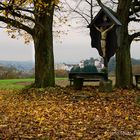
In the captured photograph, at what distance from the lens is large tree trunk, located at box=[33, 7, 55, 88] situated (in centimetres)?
2103

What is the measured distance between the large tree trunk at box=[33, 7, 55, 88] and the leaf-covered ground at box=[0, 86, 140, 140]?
2267 millimetres

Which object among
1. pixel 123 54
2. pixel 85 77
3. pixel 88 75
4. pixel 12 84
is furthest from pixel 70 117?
pixel 12 84

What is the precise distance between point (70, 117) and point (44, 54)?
9.12 m

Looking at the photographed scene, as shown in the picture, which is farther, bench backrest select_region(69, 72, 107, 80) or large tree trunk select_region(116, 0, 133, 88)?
large tree trunk select_region(116, 0, 133, 88)

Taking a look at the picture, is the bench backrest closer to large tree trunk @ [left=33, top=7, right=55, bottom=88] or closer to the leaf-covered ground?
large tree trunk @ [left=33, top=7, right=55, bottom=88]

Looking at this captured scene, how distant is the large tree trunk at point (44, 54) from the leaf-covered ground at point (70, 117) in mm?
2267

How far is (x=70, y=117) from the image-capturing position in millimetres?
12328

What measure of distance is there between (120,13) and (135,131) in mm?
15561

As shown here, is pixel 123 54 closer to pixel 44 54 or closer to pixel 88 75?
pixel 88 75

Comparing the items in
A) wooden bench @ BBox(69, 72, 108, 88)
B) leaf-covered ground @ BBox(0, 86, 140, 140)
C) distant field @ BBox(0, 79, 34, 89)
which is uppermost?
wooden bench @ BBox(69, 72, 108, 88)

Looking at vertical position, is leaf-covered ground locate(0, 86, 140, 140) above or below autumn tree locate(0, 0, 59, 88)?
below

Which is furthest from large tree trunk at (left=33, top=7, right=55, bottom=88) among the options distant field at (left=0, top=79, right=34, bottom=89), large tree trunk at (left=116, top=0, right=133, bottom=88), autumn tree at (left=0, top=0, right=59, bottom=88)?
distant field at (left=0, top=79, right=34, bottom=89)

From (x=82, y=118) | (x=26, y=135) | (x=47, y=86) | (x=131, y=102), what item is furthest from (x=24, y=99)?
(x=26, y=135)

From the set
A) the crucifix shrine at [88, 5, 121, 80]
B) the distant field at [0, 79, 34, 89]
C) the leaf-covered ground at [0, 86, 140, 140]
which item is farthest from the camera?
the distant field at [0, 79, 34, 89]
